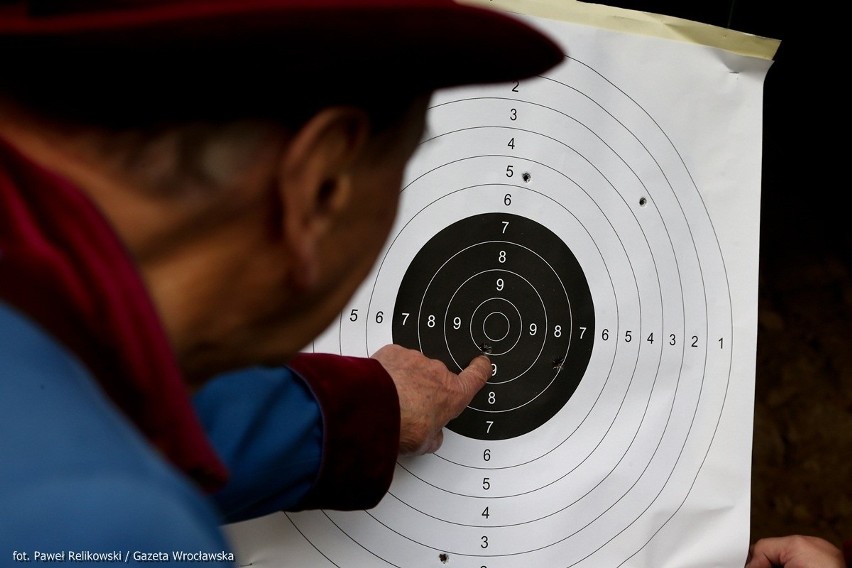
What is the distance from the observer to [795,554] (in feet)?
2.37

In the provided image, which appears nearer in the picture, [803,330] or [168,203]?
[168,203]

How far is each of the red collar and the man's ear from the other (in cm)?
7

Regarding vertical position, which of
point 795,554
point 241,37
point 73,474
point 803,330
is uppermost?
point 241,37

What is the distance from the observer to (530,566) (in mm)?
739

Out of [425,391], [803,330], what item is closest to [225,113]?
[425,391]

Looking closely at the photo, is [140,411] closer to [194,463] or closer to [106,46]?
[194,463]

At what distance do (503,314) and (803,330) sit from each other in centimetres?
37

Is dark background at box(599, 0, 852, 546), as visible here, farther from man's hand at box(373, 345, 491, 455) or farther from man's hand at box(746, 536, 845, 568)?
man's hand at box(373, 345, 491, 455)

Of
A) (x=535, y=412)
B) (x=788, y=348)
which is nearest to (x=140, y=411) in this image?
(x=535, y=412)

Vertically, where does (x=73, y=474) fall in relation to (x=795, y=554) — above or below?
above

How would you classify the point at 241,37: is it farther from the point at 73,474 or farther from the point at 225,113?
the point at 73,474

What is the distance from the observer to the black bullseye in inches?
29.2

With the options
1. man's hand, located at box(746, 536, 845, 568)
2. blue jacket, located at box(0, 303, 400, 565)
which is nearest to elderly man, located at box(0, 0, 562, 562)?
blue jacket, located at box(0, 303, 400, 565)

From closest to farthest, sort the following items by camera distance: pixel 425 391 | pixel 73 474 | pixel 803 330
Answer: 1. pixel 73 474
2. pixel 425 391
3. pixel 803 330
